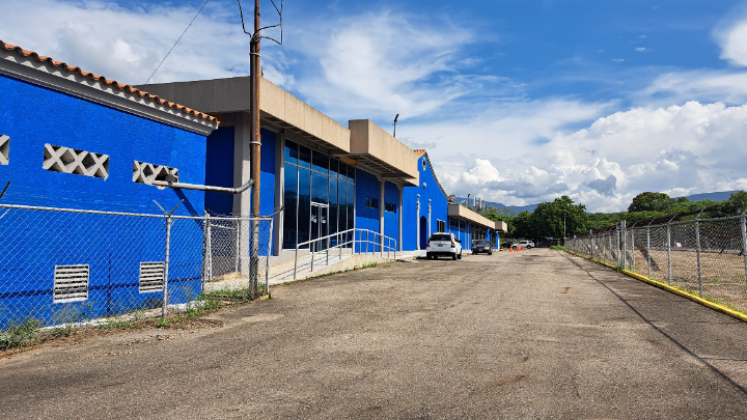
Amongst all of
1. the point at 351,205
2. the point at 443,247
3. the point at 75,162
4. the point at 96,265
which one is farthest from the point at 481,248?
the point at 75,162

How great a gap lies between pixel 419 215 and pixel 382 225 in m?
8.73

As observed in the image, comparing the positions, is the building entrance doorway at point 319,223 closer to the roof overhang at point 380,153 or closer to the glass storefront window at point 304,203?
the glass storefront window at point 304,203

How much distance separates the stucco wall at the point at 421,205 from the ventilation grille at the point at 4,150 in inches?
1100

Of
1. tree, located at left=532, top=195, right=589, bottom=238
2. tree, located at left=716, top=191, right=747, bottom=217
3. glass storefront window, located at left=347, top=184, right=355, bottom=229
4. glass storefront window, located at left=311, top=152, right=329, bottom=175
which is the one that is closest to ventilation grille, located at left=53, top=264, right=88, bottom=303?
tree, located at left=716, top=191, right=747, bottom=217

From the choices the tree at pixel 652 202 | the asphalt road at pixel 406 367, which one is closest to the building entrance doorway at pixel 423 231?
the asphalt road at pixel 406 367

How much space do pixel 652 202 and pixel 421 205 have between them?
161125 millimetres

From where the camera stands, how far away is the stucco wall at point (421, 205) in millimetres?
35219

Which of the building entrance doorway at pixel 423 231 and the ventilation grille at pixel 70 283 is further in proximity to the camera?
the building entrance doorway at pixel 423 231

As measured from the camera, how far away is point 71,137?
28.1 ft

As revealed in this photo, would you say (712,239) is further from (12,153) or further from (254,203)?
(12,153)

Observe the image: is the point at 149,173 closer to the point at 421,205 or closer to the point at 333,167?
the point at 333,167

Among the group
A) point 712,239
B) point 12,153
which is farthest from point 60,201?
point 712,239

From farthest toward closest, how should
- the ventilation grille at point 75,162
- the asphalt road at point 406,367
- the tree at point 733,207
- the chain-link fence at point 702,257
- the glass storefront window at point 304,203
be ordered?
the glass storefront window at point 304,203, the tree at point 733,207, the chain-link fence at point 702,257, the ventilation grille at point 75,162, the asphalt road at point 406,367

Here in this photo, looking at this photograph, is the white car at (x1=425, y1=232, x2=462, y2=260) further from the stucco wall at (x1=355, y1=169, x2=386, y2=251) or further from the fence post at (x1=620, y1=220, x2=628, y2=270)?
the fence post at (x1=620, y1=220, x2=628, y2=270)
